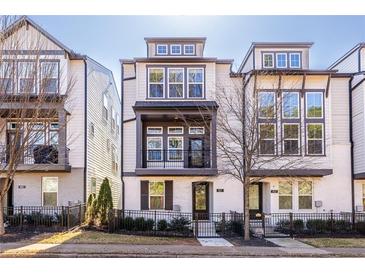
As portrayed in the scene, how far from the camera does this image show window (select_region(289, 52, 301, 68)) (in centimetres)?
2145

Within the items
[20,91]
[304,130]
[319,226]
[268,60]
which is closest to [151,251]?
[20,91]

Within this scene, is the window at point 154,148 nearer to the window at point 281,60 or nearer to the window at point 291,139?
the window at point 291,139

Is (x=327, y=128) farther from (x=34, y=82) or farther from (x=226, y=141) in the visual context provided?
(x=34, y=82)

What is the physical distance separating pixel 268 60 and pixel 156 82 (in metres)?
6.12

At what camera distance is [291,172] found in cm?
2017

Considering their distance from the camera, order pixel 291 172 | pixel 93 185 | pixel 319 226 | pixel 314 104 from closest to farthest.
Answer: pixel 319 226
pixel 291 172
pixel 314 104
pixel 93 185

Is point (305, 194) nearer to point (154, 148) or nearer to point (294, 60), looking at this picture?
point (294, 60)

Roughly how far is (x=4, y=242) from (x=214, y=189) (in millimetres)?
10666

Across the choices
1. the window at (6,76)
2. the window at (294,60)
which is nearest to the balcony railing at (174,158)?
the window at (294,60)

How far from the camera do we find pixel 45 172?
2034cm

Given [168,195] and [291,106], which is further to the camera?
[168,195]

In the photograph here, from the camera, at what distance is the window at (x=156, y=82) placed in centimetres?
2098

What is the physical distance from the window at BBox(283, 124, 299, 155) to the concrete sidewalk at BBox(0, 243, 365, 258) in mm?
7803
